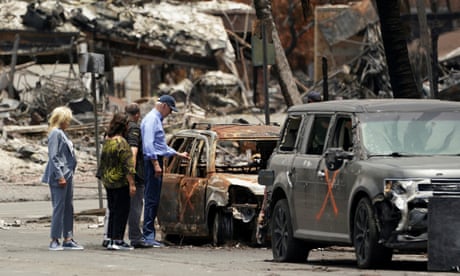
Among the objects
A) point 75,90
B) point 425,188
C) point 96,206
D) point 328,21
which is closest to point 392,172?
point 425,188

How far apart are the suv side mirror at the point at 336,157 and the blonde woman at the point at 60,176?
4.65 meters

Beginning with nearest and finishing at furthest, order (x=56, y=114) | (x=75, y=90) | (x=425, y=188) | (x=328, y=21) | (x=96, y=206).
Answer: (x=425, y=188)
(x=56, y=114)
(x=96, y=206)
(x=75, y=90)
(x=328, y=21)

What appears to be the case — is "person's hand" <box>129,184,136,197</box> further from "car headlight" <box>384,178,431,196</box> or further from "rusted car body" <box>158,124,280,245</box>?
"car headlight" <box>384,178,431,196</box>

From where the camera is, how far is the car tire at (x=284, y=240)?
16.8 m

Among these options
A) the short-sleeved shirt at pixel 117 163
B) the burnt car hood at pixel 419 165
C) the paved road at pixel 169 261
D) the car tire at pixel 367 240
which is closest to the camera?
the burnt car hood at pixel 419 165

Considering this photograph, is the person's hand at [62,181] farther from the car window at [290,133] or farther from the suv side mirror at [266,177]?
the car window at [290,133]

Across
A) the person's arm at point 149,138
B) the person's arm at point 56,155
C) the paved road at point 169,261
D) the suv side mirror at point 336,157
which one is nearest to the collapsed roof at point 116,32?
the paved road at point 169,261

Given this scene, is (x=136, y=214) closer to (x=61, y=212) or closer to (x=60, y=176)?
(x=61, y=212)

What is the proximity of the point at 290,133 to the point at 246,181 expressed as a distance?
216 cm

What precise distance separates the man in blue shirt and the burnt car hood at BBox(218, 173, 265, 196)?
0.83m

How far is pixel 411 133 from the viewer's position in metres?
15.6

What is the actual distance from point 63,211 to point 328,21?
35935mm

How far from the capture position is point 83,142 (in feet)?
140

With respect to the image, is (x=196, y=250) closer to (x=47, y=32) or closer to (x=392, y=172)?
(x=392, y=172)
